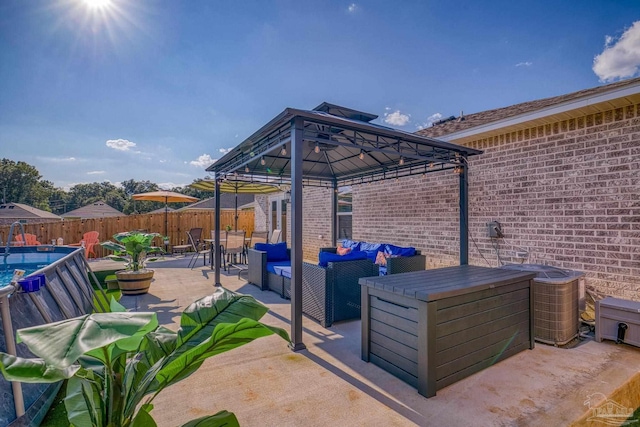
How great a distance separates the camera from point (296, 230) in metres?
3.57

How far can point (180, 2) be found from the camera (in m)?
6.24

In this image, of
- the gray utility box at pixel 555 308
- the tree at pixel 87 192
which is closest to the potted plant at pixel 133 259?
the gray utility box at pixel 555 308

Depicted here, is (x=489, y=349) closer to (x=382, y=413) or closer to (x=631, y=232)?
(x=382, y=413)

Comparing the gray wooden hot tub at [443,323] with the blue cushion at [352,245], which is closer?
the gray wooden hot tub at [443,323]

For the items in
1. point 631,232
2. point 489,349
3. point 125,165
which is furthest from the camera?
point 125,165

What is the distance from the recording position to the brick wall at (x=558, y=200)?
4.08 m

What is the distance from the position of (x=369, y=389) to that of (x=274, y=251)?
4.22m

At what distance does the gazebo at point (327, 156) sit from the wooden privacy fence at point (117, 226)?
724 cm

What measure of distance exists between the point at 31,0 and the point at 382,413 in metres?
10.6

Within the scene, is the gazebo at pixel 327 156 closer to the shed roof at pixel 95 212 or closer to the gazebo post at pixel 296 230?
the gazebo post at pixel 296 230

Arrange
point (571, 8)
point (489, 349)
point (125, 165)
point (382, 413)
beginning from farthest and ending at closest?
point (125, 165), point (571, 8), point (489, 349), point (382, 413)

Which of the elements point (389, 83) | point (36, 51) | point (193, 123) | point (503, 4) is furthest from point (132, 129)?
point (503, 4)

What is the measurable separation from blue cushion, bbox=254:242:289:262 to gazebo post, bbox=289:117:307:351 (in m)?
3.01

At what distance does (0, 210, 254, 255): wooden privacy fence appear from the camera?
35.4 ft
